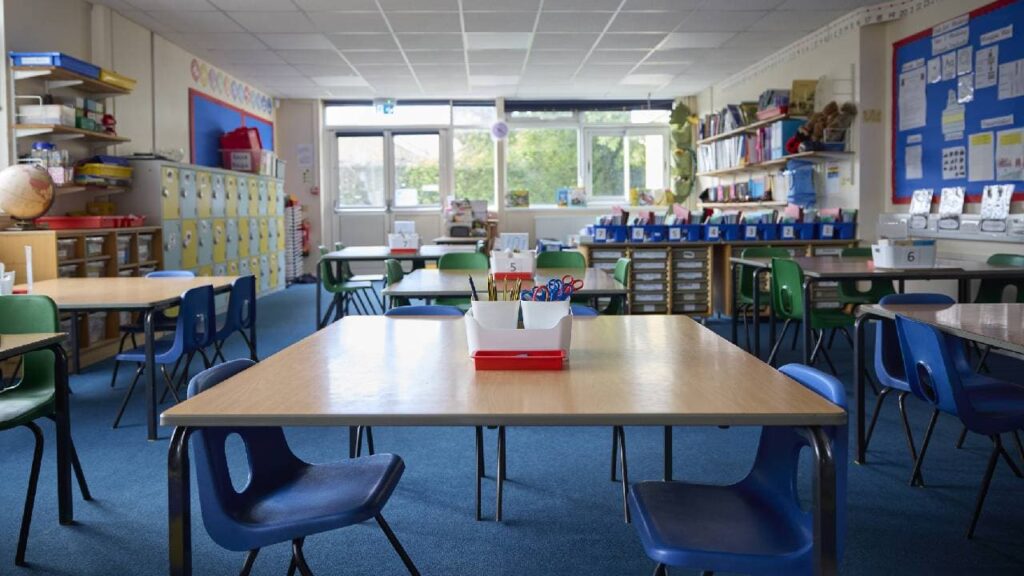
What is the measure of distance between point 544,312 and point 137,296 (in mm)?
2843

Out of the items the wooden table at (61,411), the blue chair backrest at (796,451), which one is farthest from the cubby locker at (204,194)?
the blue chair backrest at (796,451)

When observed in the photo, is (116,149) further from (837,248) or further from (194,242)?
(837,248)

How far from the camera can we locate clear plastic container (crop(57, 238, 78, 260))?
5.77m

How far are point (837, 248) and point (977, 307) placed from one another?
4367mm

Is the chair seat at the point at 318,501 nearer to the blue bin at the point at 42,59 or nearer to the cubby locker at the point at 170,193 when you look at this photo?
the blue bin at the point at 42,59

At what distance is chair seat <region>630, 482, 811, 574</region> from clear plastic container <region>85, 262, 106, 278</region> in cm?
538

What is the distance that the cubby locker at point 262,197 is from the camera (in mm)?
10312

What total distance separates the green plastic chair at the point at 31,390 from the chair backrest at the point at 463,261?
2639 millimetres

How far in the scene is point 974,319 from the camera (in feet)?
9.57

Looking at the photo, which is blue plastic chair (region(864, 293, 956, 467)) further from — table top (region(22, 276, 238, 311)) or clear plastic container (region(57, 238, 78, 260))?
clear plastic container (region(57, 238, 78, 260))

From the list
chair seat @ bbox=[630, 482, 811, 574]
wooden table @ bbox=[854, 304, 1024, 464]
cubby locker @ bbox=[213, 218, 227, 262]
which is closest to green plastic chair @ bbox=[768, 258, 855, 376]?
wooden table @ bbox=[854, 304, 1024, 464]

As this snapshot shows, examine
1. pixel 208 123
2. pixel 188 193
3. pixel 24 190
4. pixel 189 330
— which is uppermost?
pixel 208 123

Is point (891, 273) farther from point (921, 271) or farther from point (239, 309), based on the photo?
point (239, 309)

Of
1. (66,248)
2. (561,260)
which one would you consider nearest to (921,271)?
(561,260)
